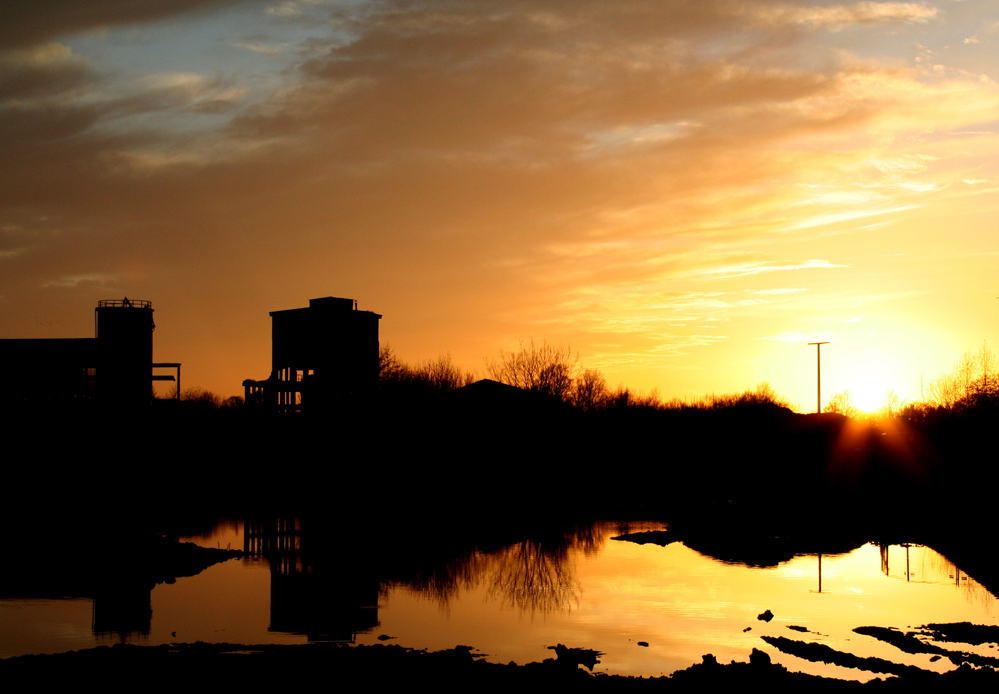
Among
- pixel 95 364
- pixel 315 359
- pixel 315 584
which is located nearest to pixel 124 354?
pixel 95 364

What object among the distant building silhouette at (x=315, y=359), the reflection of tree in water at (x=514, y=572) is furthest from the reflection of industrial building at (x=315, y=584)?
the distant building silhouette at (x=315, y=359)

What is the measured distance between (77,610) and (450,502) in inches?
779

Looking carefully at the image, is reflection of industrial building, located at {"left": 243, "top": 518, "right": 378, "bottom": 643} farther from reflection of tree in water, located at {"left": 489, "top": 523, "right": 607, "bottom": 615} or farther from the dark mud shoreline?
reflection of tree in water, located at {"left": 489, "top": 523, "right": 607, "bottom": 615}

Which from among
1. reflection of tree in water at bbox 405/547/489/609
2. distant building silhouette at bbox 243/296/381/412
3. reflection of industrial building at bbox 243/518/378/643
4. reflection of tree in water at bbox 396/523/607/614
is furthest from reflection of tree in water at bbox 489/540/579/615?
distant building silhouette at bbox 243/296/381/412

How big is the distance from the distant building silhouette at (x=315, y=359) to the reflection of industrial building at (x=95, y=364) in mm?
8124

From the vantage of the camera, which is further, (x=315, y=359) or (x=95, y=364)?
(x=95, y=364)

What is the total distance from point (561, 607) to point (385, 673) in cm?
614

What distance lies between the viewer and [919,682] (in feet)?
33.4

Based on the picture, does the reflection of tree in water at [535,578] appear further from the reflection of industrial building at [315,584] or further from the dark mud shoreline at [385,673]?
the dark mud shoreline at [385,673]

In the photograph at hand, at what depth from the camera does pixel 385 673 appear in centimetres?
1050

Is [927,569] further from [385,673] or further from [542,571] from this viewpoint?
[385,673]

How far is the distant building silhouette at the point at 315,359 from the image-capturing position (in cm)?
4656

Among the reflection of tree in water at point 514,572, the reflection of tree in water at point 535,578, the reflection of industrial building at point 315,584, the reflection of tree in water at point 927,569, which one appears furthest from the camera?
the reflection of tree in water at point 927,569

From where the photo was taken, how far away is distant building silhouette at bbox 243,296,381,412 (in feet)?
153
